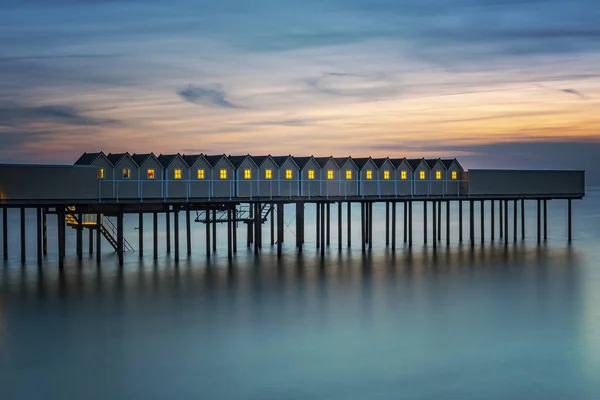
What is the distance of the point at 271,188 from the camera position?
40000 millimetres

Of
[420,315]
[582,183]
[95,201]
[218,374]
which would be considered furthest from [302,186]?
[218,374]

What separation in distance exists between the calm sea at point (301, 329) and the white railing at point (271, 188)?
326 centimetres

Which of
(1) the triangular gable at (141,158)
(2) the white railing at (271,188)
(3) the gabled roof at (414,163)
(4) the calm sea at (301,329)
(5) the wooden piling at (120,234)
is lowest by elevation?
(4) the calm sea at (301,329)

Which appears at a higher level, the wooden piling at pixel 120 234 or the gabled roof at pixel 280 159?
the gabled roof at pixel 280 159

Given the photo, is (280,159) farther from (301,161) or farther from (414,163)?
(414,163)

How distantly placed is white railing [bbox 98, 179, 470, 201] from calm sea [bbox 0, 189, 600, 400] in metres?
3.26

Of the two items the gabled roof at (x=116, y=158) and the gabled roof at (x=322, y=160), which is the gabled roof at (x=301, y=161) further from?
the gabled roof at (x=116, y=158)

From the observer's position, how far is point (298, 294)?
101 ft

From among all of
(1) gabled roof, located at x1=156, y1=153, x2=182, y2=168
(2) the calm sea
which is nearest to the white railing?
(1) gabled roof, located at x1=156, y1=153, x2=182, y2=168

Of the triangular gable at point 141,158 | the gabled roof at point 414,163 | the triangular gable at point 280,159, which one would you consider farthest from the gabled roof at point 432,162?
the triangular gable at point 141,158

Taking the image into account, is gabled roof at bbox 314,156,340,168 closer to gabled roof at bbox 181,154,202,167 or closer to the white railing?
the white railing

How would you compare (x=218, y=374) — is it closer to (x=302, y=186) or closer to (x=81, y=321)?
(x=81, y=321)

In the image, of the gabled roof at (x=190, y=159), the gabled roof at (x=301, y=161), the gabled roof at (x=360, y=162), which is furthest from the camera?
the gabled roof at (x=360, y=162)

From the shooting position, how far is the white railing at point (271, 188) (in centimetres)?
3647
